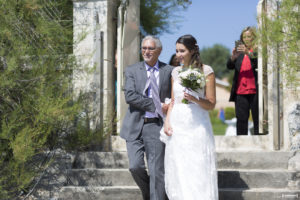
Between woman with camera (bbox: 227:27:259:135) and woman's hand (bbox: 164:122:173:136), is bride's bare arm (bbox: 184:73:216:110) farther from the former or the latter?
woman with camera (bbox: 227:27:259:135)

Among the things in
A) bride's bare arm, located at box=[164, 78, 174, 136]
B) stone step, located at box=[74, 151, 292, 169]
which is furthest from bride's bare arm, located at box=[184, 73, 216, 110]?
stone step, located at box=[74, 151, 292, 169]

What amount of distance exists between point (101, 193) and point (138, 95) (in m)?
1.53

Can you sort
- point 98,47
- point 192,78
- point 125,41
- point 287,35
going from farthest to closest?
point 125,41
point 98,47
point 287,35
point 192,78

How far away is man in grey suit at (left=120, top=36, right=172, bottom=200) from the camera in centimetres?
459

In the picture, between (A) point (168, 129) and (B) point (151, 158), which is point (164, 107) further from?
(B) point (151, 158)

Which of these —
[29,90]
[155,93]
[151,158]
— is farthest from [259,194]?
[29,90]

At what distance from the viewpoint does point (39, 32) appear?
223 inches

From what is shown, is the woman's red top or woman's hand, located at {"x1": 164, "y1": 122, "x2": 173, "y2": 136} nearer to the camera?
woman's hand, located at {"x1": 164, "y1": 122, "x2": 173, "y2": 136}

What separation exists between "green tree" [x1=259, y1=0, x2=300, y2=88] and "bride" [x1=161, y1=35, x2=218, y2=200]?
140 centimetres

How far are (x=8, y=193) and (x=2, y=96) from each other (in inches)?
45.2

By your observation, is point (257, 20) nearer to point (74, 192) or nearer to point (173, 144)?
point (173, 144)

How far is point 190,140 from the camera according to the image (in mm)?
4383

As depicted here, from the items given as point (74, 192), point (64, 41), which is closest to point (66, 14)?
point (64, 41)

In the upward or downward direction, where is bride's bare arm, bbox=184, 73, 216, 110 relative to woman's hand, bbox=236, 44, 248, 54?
downward
